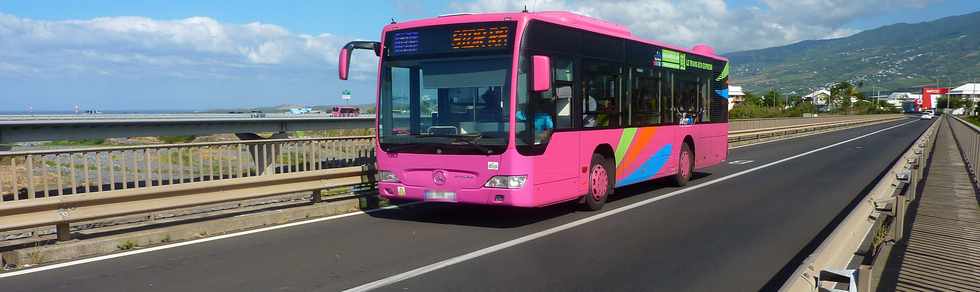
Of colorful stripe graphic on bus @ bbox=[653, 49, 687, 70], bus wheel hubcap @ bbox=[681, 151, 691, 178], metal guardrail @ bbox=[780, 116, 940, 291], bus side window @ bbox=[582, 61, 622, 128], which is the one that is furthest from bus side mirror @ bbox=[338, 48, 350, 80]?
bus wheel hubcap @ bbox=[681, 151, 691, 178]

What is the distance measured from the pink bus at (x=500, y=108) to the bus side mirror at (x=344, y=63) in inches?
0.6

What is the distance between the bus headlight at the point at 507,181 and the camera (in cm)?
931

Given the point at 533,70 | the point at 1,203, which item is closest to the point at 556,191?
the point at 533,70

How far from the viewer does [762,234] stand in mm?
9406

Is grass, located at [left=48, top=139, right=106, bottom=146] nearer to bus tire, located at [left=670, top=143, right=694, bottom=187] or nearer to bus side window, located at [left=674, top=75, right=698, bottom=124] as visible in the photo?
bus tire, located at [left=670, top=143, right=694, bottom=187]

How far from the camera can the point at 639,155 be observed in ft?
41.5

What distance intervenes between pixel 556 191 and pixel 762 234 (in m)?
2.64

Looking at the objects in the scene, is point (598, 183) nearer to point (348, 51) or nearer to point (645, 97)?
point (645, 97)

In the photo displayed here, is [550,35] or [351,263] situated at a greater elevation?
[550,35]

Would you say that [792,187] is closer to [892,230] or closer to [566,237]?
[892,230]

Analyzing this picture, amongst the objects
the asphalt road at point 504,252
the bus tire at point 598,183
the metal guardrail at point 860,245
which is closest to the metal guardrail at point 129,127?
the asphalt road at point 504,252

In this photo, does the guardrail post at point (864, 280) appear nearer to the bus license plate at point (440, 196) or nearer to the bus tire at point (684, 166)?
the bus license plate at point (440, 196)

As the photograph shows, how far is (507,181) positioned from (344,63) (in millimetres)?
2812

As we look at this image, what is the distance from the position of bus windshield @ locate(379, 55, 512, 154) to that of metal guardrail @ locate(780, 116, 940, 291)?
4198mm
